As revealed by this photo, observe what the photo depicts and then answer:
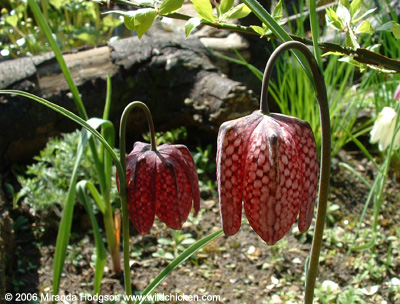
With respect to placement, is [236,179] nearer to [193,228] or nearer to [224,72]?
[193,228]

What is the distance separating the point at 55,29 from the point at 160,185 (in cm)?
316

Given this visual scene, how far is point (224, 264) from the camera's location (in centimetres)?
184

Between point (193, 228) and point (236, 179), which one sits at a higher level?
point (236, 179)

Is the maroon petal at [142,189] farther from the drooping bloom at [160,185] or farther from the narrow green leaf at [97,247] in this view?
the narrow green leaf at [97,247]

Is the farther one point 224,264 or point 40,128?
point 40,128

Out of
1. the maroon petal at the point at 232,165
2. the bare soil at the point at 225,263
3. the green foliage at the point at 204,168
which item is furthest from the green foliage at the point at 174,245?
the maroon petal at the point at 232,165

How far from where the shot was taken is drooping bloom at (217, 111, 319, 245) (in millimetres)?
760

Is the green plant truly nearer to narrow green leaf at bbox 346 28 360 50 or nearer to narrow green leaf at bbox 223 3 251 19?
narrow green leaf at bbox 346 28 360 50

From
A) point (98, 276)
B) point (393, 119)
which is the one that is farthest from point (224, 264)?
point (393, 119)

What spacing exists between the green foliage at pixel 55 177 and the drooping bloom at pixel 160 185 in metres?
0.96

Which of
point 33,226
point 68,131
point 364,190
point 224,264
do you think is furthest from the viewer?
point 68,131

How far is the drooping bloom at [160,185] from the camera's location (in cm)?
105

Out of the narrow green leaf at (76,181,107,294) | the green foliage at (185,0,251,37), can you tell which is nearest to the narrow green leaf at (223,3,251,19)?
the green foliage at (185,0,251,37)

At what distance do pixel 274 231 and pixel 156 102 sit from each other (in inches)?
73.0
